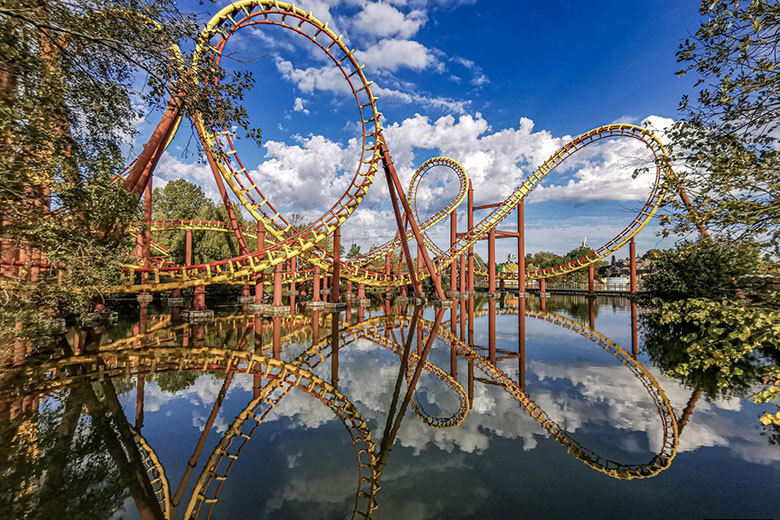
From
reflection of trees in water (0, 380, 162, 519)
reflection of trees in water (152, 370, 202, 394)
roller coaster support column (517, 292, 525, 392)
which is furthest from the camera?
roller coaster support column (517, 292, 525, 392)

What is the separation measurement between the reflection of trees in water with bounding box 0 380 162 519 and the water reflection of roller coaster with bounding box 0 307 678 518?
186 mm

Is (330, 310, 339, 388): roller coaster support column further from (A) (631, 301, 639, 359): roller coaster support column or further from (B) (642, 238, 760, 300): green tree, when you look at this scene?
(B) (642, 238, 760, 300): green tree

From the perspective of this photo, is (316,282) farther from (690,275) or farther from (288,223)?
(690,275)

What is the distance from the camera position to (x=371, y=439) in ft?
14.7

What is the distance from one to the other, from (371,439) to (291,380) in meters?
2.93

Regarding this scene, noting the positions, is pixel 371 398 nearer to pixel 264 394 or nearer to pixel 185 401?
pixel 264 394

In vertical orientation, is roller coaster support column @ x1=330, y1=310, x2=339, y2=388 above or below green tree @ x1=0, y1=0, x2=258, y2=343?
below

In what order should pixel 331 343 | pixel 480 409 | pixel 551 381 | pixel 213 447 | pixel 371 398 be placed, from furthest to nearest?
1. pixel 331 343
2. pixel 551 381
3. pixel 371 398
4. pixel 480 409
5. pixel 213 447

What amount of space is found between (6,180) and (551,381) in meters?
8.69

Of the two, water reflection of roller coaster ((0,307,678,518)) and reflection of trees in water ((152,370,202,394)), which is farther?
reflection of trees in water ((152,370,202,394))

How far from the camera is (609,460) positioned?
12.7ft

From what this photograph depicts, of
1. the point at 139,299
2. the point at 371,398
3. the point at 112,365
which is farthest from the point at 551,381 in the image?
the point at 139,299

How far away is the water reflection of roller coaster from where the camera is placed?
3637mm

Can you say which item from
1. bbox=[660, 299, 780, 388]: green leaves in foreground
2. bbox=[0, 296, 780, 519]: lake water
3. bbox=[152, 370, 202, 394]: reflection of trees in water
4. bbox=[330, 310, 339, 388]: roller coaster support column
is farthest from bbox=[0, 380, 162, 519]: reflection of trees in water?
bbox=[660, 299, 780, 388]: green leaves in foreground
